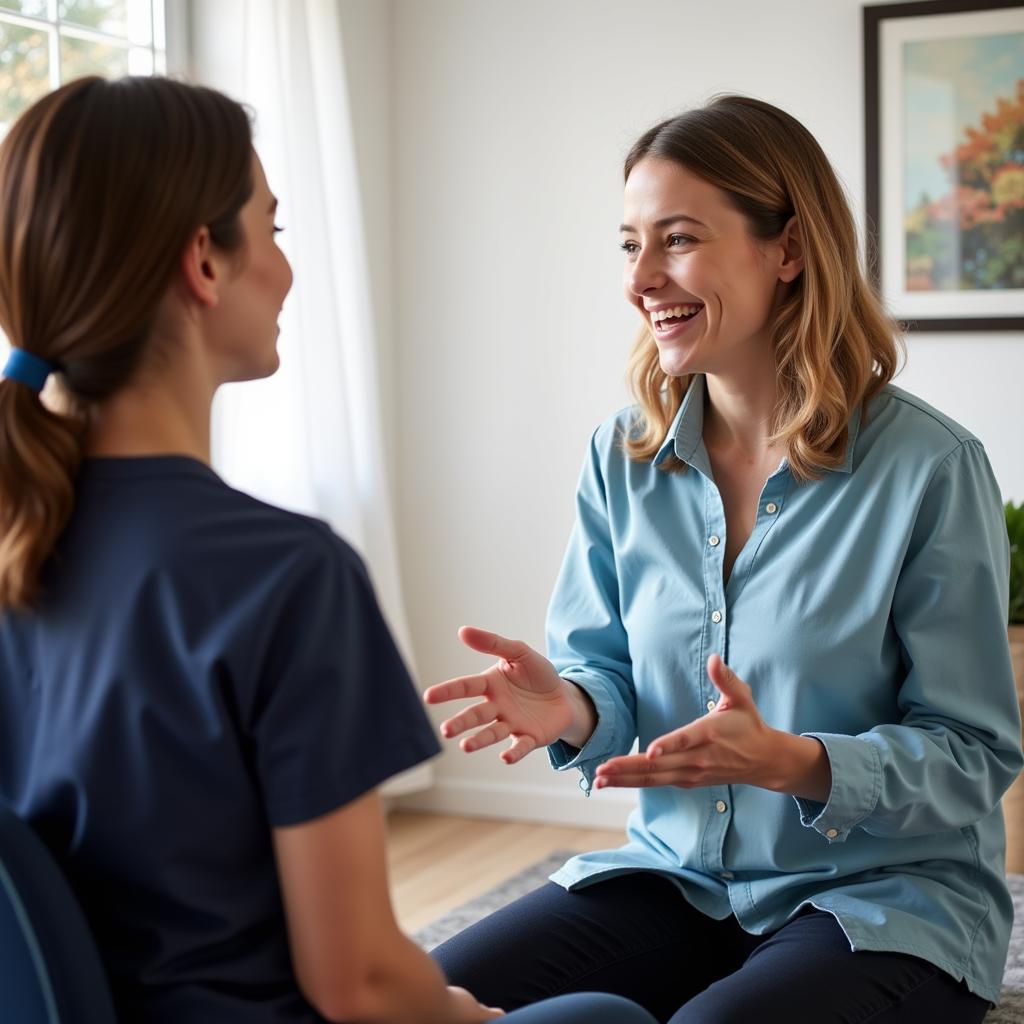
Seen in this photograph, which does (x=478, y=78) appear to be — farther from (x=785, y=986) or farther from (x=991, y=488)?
(x=785, y=986)

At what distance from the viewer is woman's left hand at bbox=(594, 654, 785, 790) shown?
4.53 ft

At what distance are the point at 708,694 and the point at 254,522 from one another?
910mm

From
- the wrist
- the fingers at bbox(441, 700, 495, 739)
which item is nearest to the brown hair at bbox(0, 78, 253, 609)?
the fingers at bbox(441, 700, 495, 739)

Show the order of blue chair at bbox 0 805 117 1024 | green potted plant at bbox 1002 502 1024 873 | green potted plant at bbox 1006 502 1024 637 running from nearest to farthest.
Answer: blue chair at bbox 0 805 117 1024
green potted plant at bbox 1002 502 1024 873
green potted plant at bbox 1006 502 1024 637

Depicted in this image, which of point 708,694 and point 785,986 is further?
point 708,694

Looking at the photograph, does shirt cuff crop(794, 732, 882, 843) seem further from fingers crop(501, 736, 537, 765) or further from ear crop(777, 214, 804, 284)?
ear crop(777, 214, 804, 284)

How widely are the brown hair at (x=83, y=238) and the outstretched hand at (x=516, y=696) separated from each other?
669mm

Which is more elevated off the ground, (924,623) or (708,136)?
(708,136)

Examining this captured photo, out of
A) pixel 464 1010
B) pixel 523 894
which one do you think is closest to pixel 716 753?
pixel 464 1010

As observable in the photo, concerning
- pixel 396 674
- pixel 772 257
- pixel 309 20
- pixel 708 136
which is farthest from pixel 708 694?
pixel 309 20

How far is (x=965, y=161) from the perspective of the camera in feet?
10.9

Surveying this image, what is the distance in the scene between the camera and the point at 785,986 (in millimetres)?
1448

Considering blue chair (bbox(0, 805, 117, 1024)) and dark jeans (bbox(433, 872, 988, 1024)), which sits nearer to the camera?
blue chair (bbox(0, 805, 117, 1024))

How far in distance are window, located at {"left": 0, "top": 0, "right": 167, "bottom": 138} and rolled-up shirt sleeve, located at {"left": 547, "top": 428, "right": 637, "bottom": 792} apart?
4.39ft
